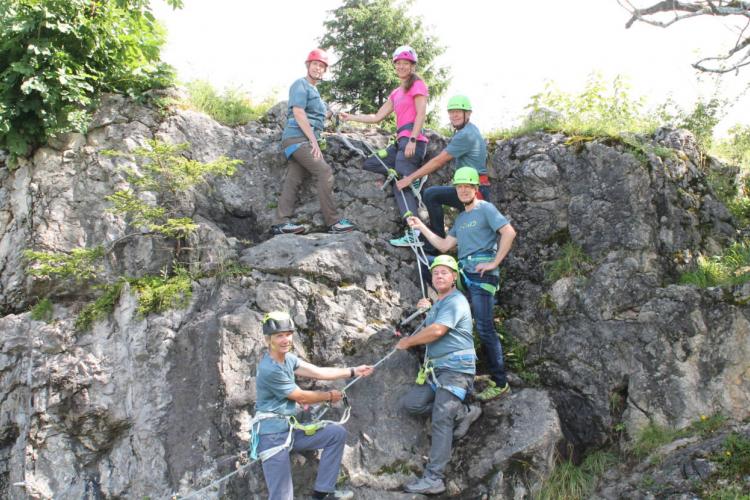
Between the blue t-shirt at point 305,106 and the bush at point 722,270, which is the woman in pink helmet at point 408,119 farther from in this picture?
the bush at point 722,270

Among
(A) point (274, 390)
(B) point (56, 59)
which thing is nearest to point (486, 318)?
(A) point (274, 390)

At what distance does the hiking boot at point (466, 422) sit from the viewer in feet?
22.9

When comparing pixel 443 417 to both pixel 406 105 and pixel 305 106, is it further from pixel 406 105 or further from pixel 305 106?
pixel 305 106

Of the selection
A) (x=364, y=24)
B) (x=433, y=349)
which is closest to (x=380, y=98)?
(x=364, y=24)

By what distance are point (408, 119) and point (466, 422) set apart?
4612 millimetres

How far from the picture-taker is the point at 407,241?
8680 mm

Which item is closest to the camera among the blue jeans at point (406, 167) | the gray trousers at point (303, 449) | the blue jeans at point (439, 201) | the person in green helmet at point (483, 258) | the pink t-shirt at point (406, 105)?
the gray trousers at point (303, 449)

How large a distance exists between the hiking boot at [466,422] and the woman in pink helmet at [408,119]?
2600 millimetres

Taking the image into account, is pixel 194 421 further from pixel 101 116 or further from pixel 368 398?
pixel 101 116

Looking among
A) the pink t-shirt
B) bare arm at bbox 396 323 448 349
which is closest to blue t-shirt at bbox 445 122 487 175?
the pink t-shirt

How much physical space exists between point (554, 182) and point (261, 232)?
178 inches

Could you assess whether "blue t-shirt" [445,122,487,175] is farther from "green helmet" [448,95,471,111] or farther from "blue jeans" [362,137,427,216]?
"blue jeans" [362,137,427,216]

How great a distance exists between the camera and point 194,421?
6621mm

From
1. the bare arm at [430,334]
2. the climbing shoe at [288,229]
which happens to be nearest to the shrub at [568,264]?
the bare arm at [430,334]
